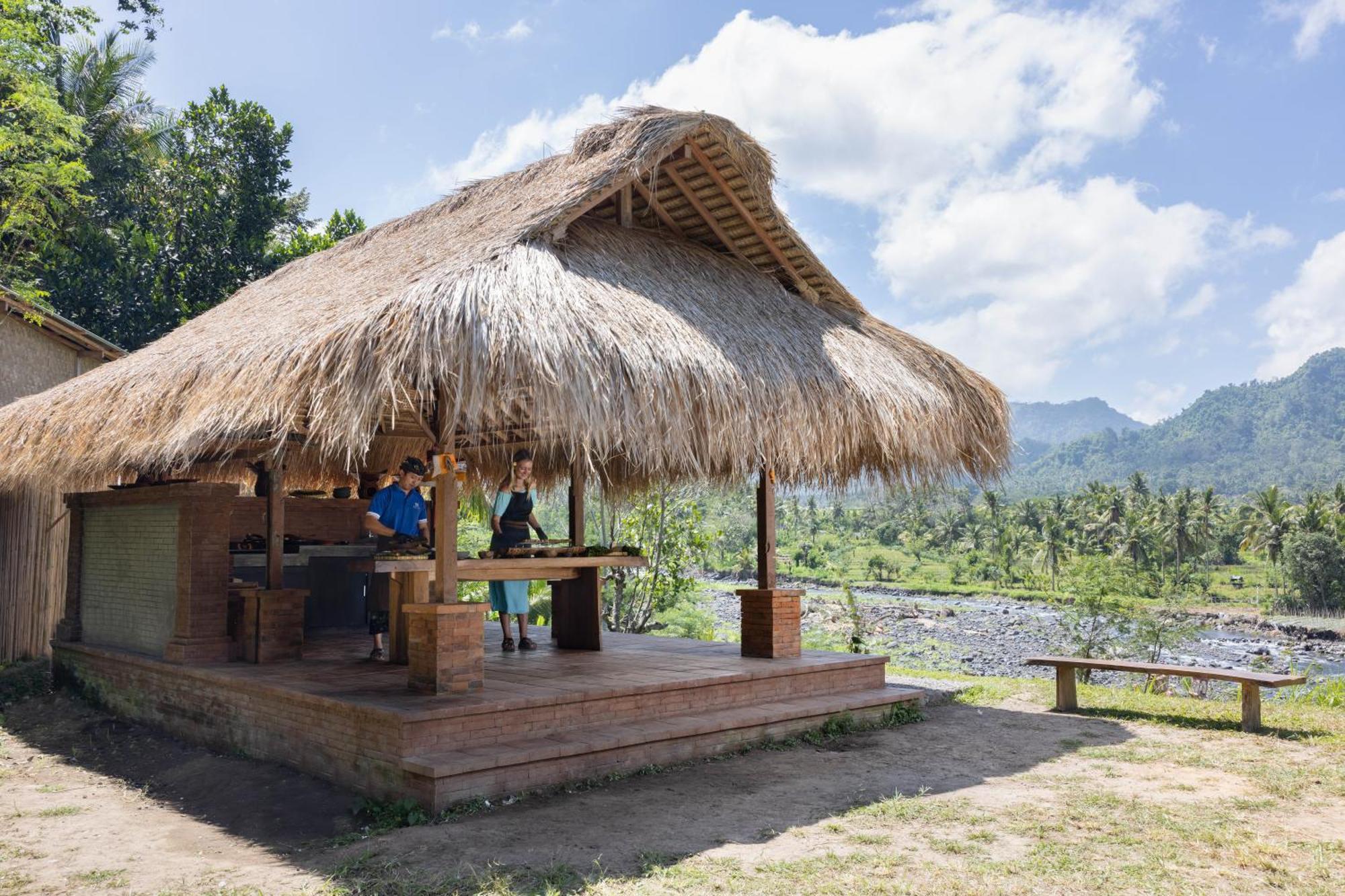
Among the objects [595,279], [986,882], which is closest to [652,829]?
[986,882]

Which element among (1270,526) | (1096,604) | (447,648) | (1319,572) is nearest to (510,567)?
(447,648)

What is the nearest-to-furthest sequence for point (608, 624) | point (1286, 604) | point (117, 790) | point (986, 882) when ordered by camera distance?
1. point (986, 882)
2. point (117, 790)
3. point (608, 624)
4. point (1286, 604)

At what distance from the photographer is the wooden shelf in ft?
18.6

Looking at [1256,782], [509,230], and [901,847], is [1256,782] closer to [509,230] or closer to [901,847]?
[901,847]

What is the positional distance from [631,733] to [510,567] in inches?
62.3

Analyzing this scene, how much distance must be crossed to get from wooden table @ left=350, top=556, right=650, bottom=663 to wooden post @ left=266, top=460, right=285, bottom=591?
0.55 m

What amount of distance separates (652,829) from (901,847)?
3.48 ft

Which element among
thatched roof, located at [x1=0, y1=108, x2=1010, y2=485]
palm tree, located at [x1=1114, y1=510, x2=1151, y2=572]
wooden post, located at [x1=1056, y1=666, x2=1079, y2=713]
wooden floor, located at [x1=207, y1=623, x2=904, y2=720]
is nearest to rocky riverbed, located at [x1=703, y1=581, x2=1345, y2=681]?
palm tree, located at [x1=1114, y1=510, x2=1151, y2=572]

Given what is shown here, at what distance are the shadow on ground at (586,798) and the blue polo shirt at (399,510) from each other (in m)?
1.70

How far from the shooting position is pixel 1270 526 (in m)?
44.7

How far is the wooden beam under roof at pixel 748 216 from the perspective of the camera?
686cm

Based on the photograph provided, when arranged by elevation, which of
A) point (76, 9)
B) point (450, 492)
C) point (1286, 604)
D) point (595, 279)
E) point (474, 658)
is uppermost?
point (76, 9)

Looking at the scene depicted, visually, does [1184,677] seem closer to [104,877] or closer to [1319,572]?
[104,877]

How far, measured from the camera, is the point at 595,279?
225 inches
